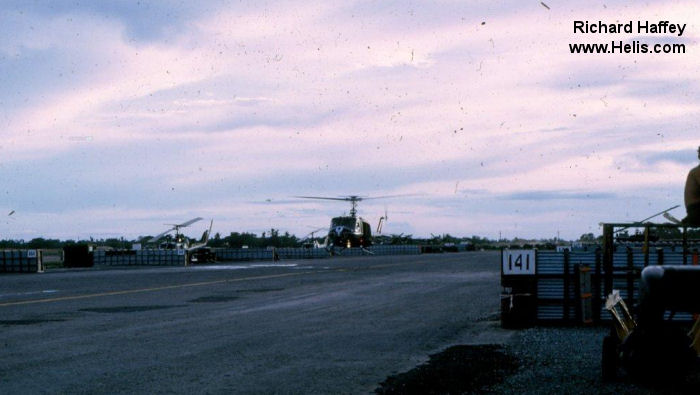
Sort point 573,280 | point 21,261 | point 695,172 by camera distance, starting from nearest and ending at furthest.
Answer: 1. point 695,172
2. point 573,280
3. point 21,261

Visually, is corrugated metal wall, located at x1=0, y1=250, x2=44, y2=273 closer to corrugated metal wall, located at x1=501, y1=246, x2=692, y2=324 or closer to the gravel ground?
corrugated metal wall, located at x1=501, y1=246, x2=692, y2=324

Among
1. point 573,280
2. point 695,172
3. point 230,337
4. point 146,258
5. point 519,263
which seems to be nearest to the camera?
point 695,172

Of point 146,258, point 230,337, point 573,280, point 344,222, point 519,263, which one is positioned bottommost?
point 146,258

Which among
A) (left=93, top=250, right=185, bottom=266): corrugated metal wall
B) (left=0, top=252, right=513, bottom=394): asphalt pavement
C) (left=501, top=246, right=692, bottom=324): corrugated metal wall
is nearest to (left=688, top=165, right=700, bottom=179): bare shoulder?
(left=0, top=252, right=513, bottom=394): asphalt pavement

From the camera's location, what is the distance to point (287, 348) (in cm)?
1217

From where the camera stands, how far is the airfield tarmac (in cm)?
911

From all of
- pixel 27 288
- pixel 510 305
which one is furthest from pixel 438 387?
pixel 27 288

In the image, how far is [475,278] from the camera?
34.0 m

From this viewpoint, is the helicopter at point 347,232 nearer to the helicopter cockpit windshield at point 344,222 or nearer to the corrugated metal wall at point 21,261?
the helicopter cockpit windshield at point 344,222

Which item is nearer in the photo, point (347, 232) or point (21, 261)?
point (21, 261)

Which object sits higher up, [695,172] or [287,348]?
[695,172]

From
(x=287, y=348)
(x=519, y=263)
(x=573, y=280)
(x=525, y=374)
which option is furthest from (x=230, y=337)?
(x=573, y=280)

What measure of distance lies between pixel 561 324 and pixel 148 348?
8.10m

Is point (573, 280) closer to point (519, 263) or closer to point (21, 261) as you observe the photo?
point (519, 263)
